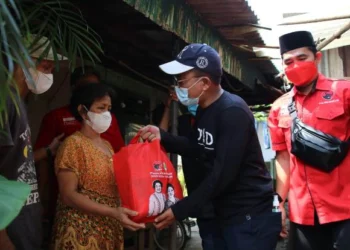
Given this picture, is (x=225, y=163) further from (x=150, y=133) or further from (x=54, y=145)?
(x=54, y=145)

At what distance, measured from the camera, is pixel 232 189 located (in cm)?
265

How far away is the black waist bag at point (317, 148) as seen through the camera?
2.84m

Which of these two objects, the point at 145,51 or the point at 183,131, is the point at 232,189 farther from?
the point at 145,51

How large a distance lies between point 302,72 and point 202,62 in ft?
2.58

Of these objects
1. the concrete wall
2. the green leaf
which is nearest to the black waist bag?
the green leaf

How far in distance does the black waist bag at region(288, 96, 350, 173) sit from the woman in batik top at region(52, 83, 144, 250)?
1.17 metres

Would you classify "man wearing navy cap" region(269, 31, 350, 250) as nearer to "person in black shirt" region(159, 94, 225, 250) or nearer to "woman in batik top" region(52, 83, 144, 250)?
"person in black shirt" region(159, 94, 225, 250)

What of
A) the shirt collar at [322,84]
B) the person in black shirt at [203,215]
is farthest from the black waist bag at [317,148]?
the person in black shirt at [203,215]

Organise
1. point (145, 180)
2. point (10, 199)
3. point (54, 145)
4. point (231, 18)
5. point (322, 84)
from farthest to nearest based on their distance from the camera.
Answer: point (231, 18), point (54, 145), point (322, 84), point (145, 180), point (10, 199)

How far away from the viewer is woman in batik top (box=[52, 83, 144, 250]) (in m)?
2.72

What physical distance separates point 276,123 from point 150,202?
119 centimetres

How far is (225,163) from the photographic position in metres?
2.52

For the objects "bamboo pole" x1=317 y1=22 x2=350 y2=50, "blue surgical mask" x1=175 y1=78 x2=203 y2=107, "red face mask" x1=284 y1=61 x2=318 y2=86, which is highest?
"bamboo pole" x1=317 y1=22 x2=350 y2=50

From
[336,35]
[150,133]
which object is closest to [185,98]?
[150,133]
